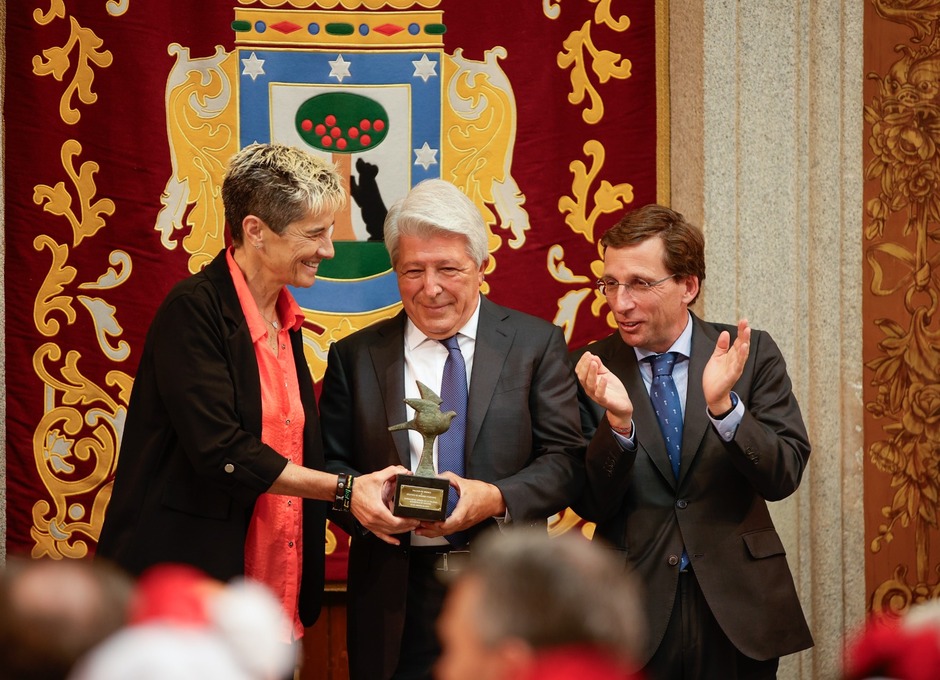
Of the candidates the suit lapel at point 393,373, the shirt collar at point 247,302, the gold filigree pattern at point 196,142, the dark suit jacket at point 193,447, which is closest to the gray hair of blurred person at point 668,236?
the suit lapel at point 393,373

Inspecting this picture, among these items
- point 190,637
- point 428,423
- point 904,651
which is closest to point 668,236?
point 428,423

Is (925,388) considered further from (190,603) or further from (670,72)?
(190,603)

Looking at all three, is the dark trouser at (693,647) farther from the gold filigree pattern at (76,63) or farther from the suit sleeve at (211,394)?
the gold filigree pattern at (76,63)

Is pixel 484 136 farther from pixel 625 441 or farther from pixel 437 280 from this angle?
pixel 625 441

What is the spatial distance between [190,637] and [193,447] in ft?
5.23

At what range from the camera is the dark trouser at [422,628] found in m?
3.24

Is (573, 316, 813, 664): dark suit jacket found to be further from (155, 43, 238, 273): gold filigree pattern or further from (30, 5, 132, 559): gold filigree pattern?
(30, 5, 132, 559): gold filigree pattern

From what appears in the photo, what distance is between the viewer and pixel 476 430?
329 centimetres

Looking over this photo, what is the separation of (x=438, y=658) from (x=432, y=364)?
855mm

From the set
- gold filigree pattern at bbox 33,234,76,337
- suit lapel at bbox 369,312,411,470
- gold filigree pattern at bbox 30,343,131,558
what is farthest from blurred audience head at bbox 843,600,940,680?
gold filigree pattern at bbox 33,234,76,337

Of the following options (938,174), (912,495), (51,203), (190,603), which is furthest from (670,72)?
(190,603)

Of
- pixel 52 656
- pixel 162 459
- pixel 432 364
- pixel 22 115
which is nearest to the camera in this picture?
pixel 52 656

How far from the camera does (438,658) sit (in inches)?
127

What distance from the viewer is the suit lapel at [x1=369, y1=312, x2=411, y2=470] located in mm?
3318
